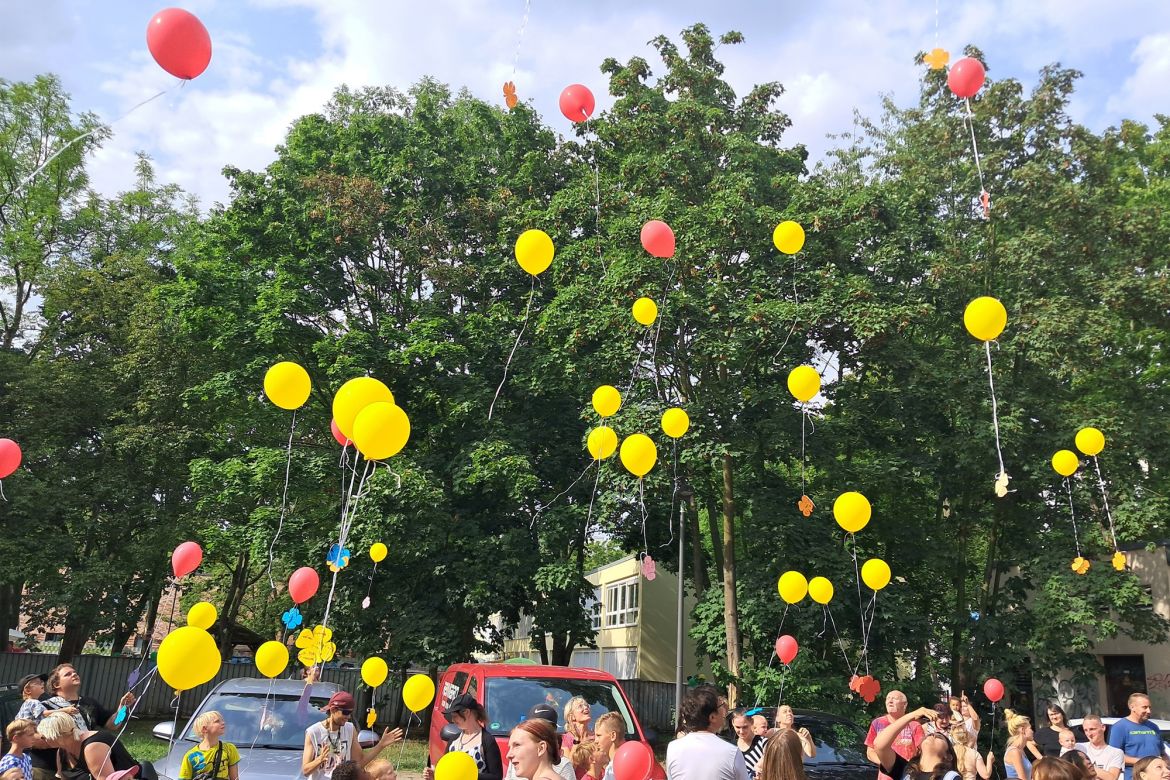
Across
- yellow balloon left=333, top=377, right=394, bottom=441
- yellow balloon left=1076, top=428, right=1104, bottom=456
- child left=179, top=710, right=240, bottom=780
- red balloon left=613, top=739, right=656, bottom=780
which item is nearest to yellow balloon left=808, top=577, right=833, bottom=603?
yellow balloon left=1076, top=428, right=1104, bottom=456

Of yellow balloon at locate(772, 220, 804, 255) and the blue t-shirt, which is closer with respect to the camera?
the blue t-shirt

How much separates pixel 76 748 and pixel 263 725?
3.16 m

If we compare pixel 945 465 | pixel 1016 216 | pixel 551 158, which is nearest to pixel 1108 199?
pixel 1016 216

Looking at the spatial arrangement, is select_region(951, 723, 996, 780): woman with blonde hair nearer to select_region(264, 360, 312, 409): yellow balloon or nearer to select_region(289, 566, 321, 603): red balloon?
select_region(264, 360, 312, 409): yellow balloon

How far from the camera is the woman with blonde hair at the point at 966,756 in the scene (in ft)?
22.4

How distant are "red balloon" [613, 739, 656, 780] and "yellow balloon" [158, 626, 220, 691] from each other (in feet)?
8.09

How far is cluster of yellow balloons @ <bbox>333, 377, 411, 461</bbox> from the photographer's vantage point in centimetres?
674

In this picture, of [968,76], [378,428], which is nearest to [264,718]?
[378,428]

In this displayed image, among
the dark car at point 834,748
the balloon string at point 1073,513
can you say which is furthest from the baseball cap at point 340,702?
the balloon string at point 1073,513

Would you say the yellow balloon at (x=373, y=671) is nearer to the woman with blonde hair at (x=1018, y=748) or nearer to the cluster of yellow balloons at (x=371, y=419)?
the cluster of yellow balloons at (x=371, y=419)

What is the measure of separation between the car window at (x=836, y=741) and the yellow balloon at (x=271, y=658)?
502cm

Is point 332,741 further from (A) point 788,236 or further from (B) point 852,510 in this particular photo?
(A) point 788,236

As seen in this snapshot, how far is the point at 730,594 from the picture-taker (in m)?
18.0

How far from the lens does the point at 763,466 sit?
1983cm
